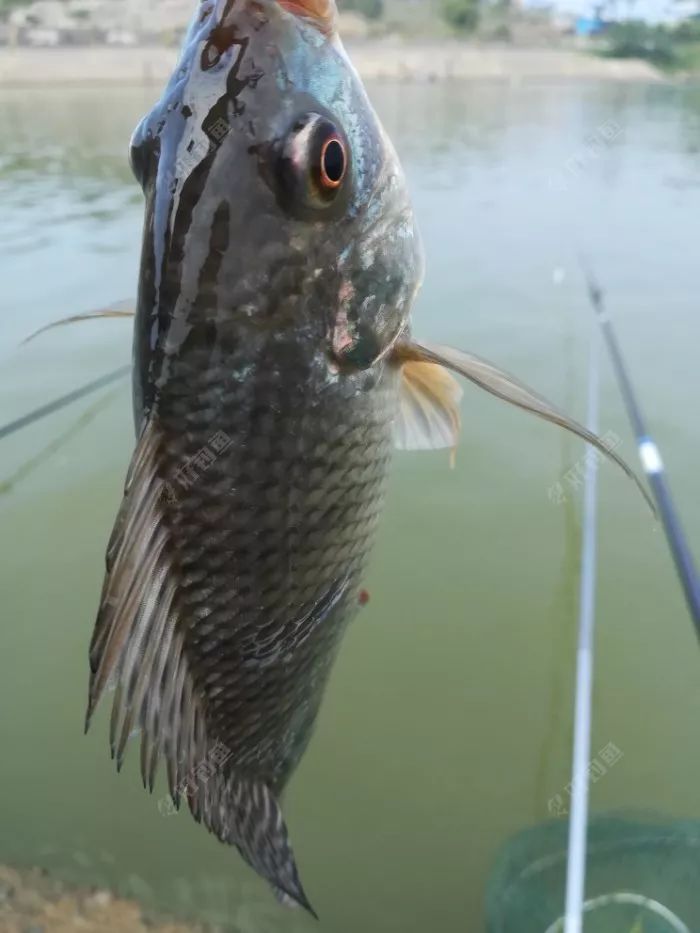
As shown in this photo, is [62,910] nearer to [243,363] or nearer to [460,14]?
[243,363]

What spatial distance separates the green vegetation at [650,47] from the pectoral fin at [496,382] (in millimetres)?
35983

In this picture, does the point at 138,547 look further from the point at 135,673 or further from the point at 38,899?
the point at 38,899

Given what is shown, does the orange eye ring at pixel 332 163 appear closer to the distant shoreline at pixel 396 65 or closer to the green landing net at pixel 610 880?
the green landing net at pixel 610 880

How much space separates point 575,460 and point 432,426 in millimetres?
2465

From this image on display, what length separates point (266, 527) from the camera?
1019 millimetres

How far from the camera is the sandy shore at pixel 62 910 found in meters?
1.99

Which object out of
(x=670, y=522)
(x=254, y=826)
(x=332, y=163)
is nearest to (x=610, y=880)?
(x=670, y=522)

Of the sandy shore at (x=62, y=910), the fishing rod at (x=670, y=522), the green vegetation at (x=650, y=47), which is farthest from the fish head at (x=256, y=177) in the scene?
the green vegetation at (x=650, y=47)

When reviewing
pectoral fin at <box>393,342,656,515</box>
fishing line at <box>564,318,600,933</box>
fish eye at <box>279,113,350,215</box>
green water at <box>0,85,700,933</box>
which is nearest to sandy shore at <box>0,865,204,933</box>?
green water at <box>0,85,700,933</box>

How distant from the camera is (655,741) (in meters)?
2.46

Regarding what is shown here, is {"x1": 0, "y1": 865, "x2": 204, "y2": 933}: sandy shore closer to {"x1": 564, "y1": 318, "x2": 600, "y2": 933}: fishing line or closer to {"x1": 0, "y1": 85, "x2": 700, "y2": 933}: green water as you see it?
{"x1": 0, "y1": 85, "x2": 700, "y2": 933}: green water

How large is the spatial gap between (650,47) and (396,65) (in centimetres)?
1361

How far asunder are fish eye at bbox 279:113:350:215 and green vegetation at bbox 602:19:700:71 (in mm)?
36088

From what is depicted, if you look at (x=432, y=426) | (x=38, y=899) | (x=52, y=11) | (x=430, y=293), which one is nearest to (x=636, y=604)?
(x=432, y=426)
